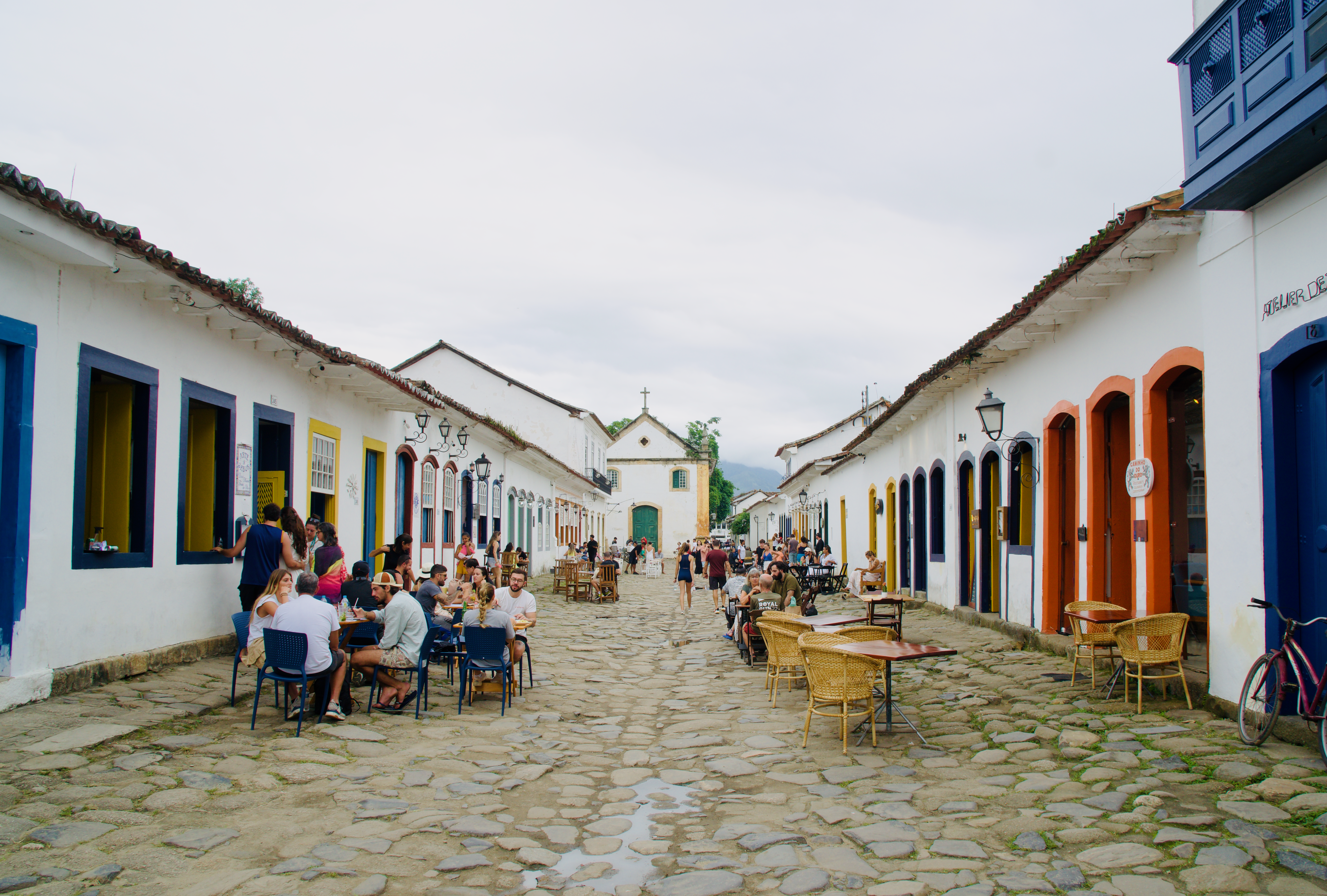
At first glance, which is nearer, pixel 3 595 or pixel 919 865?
pixel 919 865

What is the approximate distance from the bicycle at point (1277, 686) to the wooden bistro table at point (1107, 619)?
139cm

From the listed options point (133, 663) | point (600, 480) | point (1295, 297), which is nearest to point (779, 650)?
point (1295, 297)

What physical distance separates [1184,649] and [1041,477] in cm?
377

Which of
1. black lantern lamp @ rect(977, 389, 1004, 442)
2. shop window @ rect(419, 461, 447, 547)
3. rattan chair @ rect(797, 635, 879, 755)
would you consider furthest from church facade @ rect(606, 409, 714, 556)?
rattan chair @ rect(797, 635, 879, 755)

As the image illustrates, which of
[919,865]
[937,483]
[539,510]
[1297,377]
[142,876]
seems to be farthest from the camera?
[539,510]

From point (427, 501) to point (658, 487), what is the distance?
39214 mm

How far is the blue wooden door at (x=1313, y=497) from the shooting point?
19.1 feet

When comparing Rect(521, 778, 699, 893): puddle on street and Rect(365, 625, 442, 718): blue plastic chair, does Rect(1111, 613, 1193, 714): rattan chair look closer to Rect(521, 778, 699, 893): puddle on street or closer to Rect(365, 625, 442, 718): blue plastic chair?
Rect(521, 778, 699, 893): puddle on street

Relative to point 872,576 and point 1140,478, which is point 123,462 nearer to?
point 1140,478

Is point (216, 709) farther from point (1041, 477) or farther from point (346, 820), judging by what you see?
point (1041, 477)

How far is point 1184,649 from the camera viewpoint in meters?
7.10

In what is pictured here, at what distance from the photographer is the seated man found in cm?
767

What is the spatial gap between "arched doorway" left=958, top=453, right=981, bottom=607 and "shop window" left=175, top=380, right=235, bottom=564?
33.1 ft

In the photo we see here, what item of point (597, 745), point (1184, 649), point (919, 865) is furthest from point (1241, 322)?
point (597, 745)
